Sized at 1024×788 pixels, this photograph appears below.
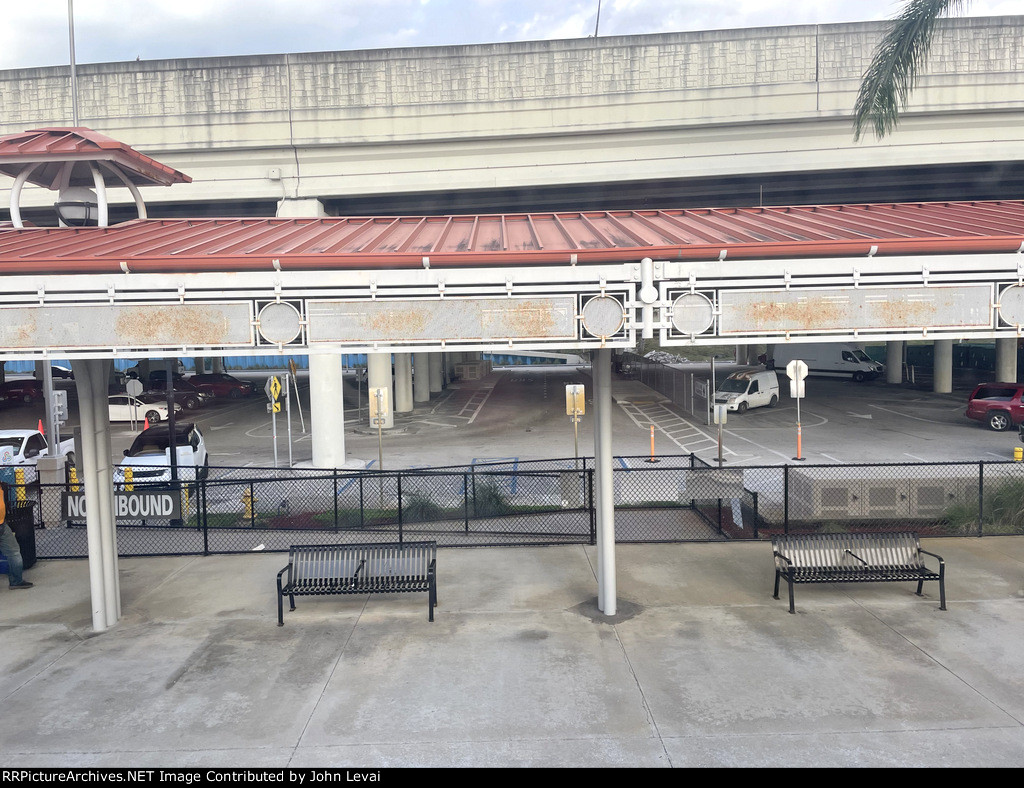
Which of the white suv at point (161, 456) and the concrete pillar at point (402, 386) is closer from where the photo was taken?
the white suv at point (161, 456)

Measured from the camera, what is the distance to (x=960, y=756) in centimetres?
586

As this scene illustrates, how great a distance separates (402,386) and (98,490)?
24763 millimetres

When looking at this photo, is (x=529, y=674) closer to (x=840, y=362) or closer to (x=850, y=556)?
(x=850, y=556)

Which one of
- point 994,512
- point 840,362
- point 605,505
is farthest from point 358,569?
point 840,362

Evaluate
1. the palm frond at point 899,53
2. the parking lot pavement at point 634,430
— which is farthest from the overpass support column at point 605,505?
the palm frond at point 899,53

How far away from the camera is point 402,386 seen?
33.7 meters

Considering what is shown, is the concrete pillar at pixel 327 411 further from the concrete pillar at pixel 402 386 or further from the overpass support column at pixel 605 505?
the overpass support column at pixel 605 505

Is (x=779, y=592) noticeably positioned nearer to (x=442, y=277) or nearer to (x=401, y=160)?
(x=442, y=277)

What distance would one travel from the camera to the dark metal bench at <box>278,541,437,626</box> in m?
9.22

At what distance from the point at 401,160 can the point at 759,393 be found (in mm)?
19749

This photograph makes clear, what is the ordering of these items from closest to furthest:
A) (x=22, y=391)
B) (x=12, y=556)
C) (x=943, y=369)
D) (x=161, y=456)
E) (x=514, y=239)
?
(x=514, y=239)
(x=12, y=556)
(x=161, y=456)
(x=943, y=369)
(x=22, y=391)

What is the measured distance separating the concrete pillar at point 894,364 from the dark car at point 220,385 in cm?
Result: 3617

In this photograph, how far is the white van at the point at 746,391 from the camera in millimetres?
31859
